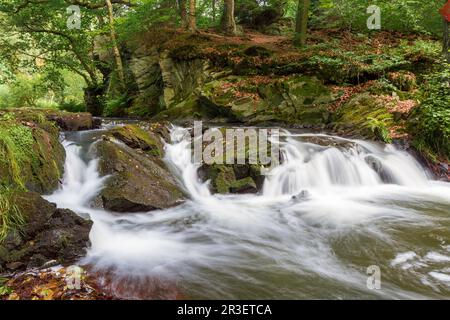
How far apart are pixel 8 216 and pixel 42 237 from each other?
16.3 inches

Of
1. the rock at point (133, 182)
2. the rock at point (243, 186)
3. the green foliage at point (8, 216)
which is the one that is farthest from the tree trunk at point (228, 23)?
the green foliage at point (8, 216)

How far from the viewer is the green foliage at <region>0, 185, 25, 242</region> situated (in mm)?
3418

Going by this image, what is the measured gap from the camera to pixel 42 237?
11.8 ft

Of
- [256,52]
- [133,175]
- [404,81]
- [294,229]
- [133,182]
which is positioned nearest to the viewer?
[294,229]

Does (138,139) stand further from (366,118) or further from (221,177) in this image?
(366,118)

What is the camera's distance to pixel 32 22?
50.3ft

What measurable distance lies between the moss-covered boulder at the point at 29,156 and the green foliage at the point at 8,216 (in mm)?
532

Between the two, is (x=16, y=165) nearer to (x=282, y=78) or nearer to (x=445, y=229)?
(x=445, y=229)

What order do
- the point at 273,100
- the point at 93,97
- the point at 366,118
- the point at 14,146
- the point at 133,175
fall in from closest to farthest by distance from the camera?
1. the point at 14,146
2. the point at 133,175
3. the point at 366,118
4. the point at 273,100
5. the point at 93,97

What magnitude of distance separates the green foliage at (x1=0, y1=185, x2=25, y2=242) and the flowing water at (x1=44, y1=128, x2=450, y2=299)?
2.64 feet

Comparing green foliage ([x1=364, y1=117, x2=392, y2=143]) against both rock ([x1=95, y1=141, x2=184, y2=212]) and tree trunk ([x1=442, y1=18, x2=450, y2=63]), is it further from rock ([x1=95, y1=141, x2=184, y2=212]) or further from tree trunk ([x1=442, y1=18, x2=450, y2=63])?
rock ([x1=95, y1=141, x2=184, y2=212])

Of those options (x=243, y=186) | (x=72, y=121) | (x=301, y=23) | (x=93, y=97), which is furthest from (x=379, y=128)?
(x=93, y=97)
